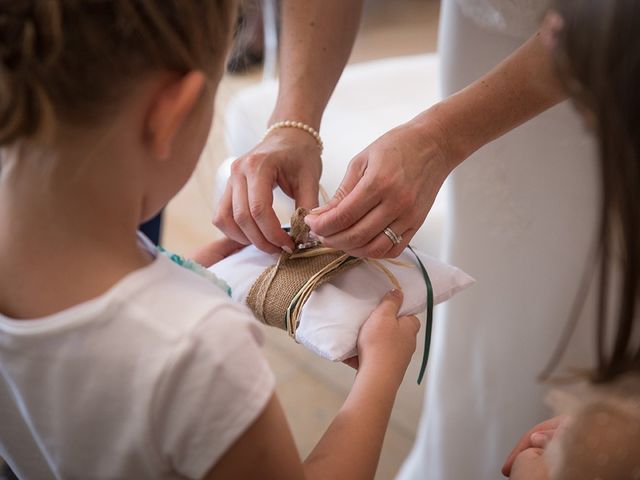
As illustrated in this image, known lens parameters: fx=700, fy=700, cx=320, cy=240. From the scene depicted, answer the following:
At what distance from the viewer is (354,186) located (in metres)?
0.80

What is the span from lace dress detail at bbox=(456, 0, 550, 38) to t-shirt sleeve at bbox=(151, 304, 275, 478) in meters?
0.61

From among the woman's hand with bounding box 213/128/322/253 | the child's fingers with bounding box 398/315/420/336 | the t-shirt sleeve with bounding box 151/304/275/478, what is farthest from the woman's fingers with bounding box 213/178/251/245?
the t-shirt sleeve with bounding box 151/304/275/478

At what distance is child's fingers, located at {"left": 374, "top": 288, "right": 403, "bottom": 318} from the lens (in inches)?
30.5

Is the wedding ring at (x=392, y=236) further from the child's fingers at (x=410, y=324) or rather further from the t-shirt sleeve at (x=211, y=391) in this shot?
the t-shirt sleeve at (x=211, y=391)

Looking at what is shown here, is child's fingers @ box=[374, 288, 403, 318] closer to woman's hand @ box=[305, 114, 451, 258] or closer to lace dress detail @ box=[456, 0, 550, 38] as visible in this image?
woman's hand @ box=[305, 114, 451, 258]

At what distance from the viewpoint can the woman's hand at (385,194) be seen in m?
0.76

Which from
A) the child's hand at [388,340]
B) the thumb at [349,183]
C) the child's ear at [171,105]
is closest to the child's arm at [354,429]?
the child's hand at [388,340]

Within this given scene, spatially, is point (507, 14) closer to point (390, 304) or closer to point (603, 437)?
point (390, 304)

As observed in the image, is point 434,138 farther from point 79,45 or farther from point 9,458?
point 9,458

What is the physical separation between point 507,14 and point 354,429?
600mm

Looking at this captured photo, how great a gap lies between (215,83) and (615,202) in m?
0.33

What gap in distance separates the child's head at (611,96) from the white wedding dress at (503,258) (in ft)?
1.56

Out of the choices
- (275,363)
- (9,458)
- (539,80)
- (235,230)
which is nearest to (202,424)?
(9,458)

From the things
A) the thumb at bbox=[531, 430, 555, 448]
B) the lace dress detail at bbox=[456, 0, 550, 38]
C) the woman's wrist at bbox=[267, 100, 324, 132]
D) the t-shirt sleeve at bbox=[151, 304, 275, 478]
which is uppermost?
the lace dress detail at bbox=[456, 0, 550, 38]
